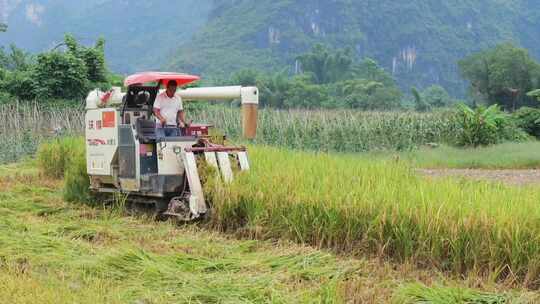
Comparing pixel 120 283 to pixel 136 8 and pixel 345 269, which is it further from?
pixel 136 8

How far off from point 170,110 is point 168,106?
0.17 feet

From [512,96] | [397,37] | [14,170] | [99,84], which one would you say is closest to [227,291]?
[14,170]

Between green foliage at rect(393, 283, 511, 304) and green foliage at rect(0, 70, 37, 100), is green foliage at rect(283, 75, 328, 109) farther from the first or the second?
green foliage at rect(393, 283, 511, 304)

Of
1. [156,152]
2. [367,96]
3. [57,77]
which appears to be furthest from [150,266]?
[367,96]

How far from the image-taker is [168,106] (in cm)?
802

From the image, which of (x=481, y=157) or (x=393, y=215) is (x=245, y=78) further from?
(x=393, y=215)

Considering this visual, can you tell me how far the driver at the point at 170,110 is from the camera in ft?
25.9

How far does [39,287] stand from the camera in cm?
424

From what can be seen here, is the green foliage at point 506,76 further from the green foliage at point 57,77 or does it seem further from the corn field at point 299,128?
the green foliage at point 57,77

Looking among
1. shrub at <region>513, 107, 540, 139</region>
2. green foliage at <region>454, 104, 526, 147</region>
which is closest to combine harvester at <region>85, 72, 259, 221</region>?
green foliage at <region>454, 104, 526, 147</region>

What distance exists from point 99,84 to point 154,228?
16270 mm

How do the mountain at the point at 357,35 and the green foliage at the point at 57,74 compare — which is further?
the mountain at the point at 357,35

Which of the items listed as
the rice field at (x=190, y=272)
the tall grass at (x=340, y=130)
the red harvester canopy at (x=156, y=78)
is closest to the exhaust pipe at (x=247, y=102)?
the red harvester canopy at (x=156, y=78)

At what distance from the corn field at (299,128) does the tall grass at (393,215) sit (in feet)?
35.9
